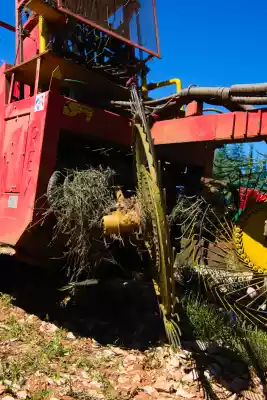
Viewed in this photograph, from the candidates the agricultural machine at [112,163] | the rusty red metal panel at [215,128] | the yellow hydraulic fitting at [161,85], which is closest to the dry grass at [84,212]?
the agricultural machine at [112,163]

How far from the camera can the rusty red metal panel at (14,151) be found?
161 inches

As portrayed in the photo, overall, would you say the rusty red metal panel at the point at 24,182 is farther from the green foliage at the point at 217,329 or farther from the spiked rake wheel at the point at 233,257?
the green foliage at the point at 217,329

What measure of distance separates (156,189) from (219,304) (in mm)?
1432

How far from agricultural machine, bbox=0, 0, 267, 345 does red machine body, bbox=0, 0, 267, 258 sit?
0.01 m

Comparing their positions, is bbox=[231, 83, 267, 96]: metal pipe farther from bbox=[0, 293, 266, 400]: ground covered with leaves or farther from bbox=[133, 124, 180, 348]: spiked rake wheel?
bbox=[0, 293, 266, 400]: ground covered with leaves

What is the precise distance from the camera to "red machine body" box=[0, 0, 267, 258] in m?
3.69

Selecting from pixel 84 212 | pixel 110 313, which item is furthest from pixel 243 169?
pixel 110 313

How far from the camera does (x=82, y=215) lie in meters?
3.54

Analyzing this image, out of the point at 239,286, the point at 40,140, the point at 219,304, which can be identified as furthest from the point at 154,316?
the point at 40,140

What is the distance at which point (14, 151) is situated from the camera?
4223mm

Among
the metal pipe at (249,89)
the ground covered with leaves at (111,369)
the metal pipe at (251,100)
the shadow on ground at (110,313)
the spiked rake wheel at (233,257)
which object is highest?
the metal pipe at (249,89)

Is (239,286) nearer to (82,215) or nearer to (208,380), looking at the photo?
(208,380)

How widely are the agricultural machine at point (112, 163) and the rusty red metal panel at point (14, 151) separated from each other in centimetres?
1

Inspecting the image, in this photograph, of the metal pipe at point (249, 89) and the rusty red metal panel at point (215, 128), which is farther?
the rusty red metal panel at point (215, 128)
